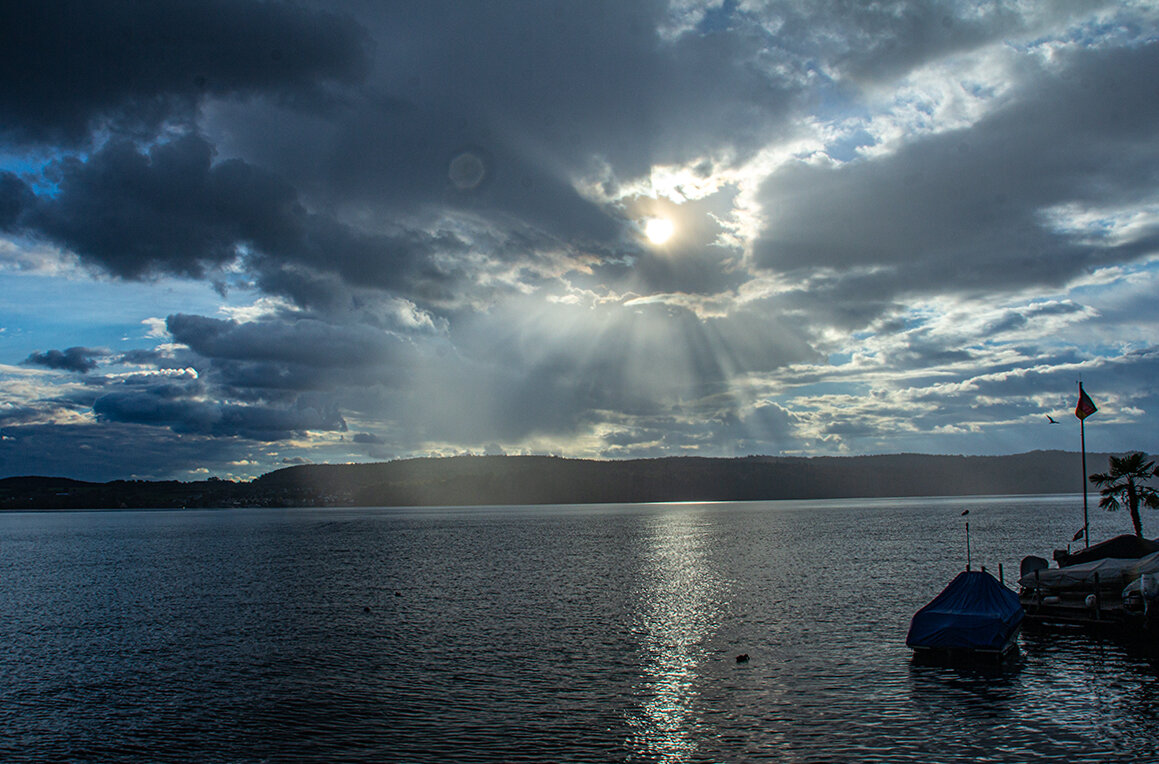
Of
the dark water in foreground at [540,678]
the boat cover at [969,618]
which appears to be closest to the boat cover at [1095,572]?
the dark water in foreground at [540,678]

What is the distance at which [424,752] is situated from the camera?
2680cm

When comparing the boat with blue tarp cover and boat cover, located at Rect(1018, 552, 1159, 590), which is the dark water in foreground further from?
boat cover, located at Rect(1018, 552, 1159, 590)

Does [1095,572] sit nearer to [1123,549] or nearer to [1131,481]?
[1123,549]

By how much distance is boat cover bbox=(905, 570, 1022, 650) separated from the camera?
126ft

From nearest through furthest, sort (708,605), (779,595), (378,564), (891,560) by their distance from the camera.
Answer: (708,605) < (779,595) < (891,560) < (378,564)

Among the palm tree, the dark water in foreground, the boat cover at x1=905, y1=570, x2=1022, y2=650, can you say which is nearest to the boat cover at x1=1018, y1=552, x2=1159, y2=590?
the dark water in foreground

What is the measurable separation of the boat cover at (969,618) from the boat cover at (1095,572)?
486 inches

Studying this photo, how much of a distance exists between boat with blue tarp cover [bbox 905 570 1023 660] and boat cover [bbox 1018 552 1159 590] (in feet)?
41.9

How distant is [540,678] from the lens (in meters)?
36.7

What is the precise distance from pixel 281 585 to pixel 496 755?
59.6 m

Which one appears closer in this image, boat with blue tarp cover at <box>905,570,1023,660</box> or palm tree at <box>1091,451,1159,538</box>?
boat with blue tarp cover at <box>905,570,1023,660</box>

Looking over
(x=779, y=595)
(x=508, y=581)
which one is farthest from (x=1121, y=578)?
(x=508, y=581)

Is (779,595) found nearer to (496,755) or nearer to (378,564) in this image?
(496,755)

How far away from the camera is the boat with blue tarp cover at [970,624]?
126 feet
